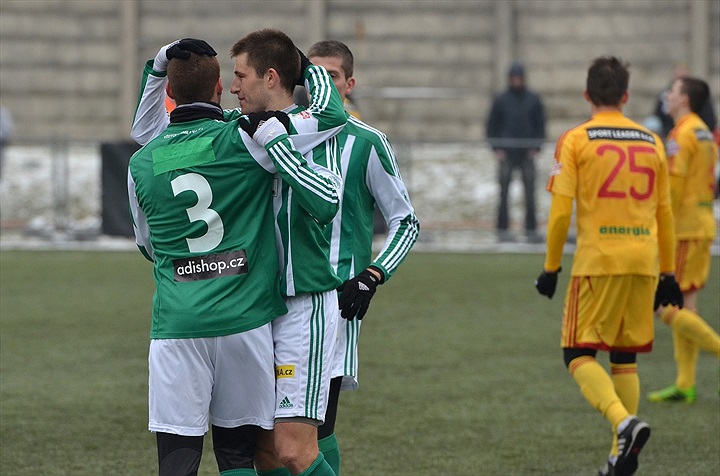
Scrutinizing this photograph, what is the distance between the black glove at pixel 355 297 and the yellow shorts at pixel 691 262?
451 cm

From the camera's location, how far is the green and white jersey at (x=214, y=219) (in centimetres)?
434

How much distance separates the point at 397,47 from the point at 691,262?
56.8 feet

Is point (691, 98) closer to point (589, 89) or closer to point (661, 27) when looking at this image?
point (589, 89)

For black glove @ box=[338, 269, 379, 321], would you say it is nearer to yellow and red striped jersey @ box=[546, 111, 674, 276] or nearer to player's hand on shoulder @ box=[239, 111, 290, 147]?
player's hand on shoulder @ box=[239, 111, 290, 147]

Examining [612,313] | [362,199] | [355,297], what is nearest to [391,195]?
[362,199]

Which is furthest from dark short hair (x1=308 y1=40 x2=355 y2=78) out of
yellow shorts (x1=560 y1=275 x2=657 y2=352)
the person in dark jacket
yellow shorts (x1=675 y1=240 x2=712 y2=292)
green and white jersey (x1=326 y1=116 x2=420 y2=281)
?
the person in dark jacket

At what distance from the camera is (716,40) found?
80.3 ft

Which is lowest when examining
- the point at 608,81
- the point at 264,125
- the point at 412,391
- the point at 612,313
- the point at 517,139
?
the point at 412,391

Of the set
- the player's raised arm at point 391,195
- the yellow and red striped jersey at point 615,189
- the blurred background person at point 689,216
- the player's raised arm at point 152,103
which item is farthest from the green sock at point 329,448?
the blurred background person at point 689,216

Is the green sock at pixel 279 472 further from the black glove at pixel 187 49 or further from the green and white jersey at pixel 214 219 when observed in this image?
the black glove at pixel 187 49

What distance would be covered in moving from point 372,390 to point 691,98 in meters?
2.75

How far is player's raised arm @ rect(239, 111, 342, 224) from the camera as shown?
430cm

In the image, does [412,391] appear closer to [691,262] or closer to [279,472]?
[691,262]

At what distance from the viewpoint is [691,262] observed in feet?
29.0
